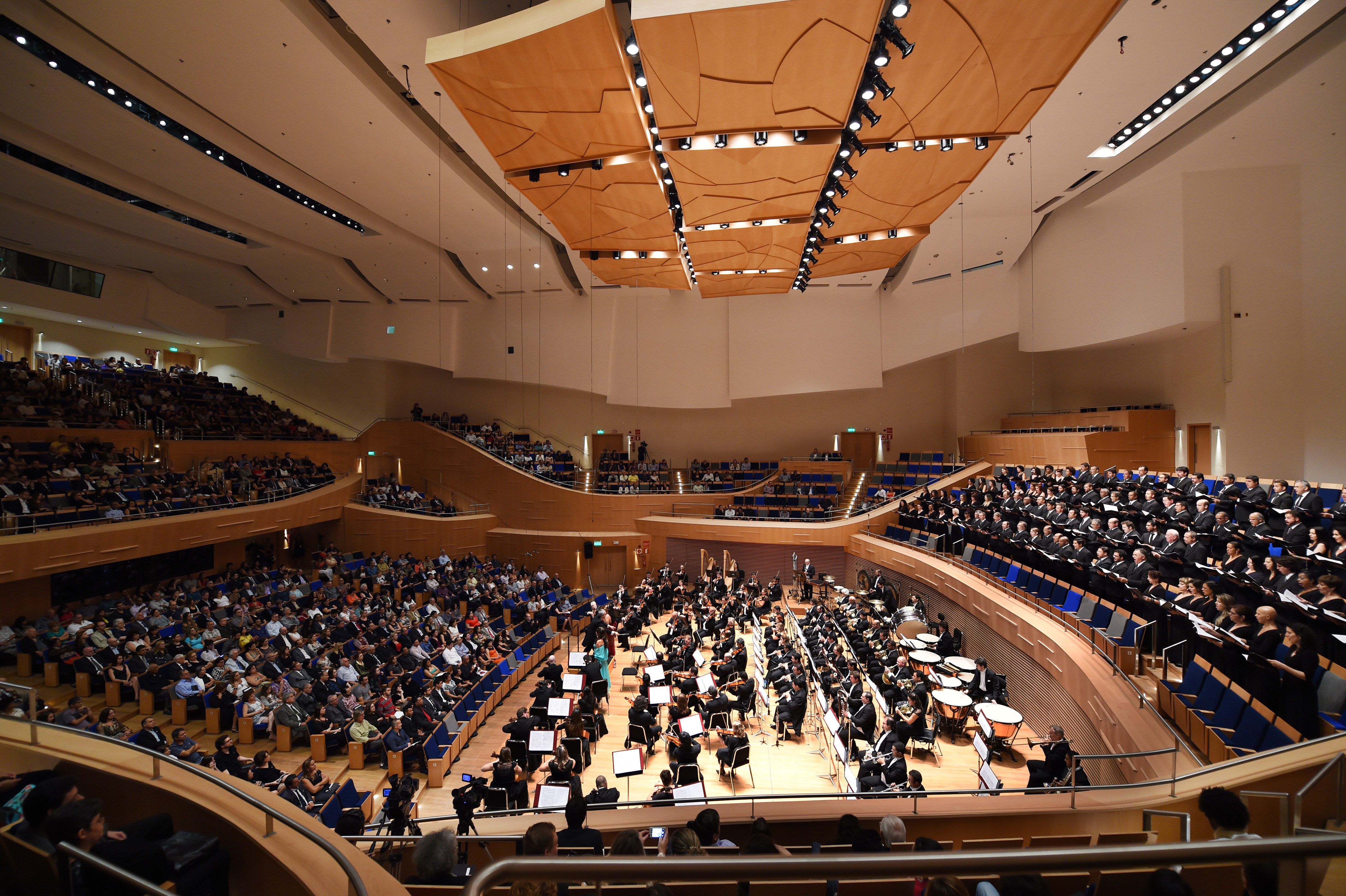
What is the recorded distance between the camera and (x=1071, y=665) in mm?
6824

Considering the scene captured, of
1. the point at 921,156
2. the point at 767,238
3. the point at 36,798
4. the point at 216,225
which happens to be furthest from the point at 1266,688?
the point at 216,225

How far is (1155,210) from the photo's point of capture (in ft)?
43.3

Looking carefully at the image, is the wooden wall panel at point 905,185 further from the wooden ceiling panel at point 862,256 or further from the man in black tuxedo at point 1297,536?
the man in black tuxedo at point 1297,536

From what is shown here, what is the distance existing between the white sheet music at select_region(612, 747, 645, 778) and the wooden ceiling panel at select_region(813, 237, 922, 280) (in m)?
9.43

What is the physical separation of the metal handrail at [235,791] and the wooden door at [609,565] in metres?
14.5

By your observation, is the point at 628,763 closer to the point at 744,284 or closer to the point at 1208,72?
the point at 744,284

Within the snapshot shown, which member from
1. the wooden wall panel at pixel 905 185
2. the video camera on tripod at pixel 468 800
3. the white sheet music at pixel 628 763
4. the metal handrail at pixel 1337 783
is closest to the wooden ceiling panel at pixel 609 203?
the wooden wall panel at pixel 905 185

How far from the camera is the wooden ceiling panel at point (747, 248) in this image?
1051cm

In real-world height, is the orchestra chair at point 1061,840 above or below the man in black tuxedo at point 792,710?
above

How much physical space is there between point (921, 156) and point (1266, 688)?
681 centimetres

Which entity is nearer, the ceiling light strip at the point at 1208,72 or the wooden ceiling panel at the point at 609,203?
the ceiling light strip at the point at 1208,72

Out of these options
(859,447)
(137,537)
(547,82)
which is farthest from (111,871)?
(859,447)

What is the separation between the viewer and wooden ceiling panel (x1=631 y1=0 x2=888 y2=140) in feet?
18.1

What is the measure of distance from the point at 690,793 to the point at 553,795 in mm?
1334
